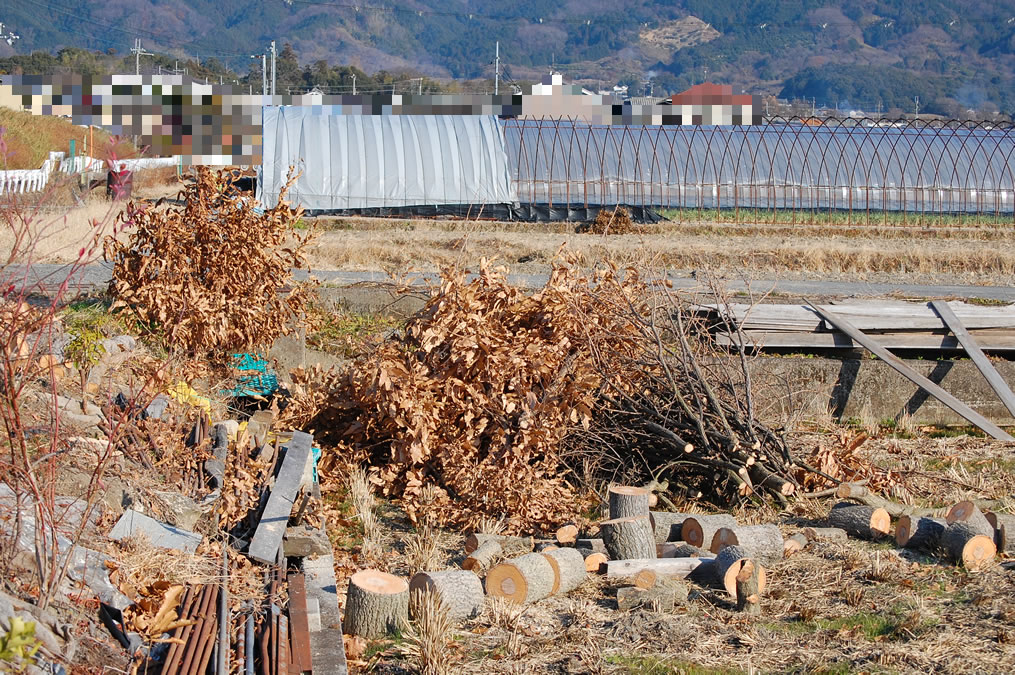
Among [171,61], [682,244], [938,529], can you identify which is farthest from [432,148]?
[171,61]

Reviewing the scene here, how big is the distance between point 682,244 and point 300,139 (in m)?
10.0

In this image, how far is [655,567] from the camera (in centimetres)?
643

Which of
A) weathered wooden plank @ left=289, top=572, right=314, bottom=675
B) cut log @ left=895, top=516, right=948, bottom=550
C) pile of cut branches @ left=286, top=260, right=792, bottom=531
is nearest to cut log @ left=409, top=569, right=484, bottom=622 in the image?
weathered wooden plank @ left=289, top=572, right=314, bottom=675

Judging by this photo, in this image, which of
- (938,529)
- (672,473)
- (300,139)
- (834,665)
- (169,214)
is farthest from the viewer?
(300,139)

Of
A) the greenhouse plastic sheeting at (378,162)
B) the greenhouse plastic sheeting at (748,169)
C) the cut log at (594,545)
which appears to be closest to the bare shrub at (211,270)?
the cut log at (594,545)

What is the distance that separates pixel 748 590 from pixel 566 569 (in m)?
1.06

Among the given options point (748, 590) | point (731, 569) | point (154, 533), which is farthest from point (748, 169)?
point (154, 533)

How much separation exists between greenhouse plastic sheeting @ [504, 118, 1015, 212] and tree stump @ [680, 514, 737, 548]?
63.1ft

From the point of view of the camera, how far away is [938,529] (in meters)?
6.84

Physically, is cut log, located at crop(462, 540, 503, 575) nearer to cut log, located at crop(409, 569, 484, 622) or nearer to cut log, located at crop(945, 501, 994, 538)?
cut log, located at crop(409, 569, 484, 622)

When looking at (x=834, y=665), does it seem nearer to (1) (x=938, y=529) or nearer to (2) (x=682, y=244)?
(1) (x=938, y=529)

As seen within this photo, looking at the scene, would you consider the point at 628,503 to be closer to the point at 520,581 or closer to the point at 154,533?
the point at 520,581

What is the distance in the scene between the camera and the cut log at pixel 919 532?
6.86 metres

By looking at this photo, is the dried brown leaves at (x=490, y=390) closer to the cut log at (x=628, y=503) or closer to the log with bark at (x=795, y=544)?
the cut log at (x=628, y=503)
